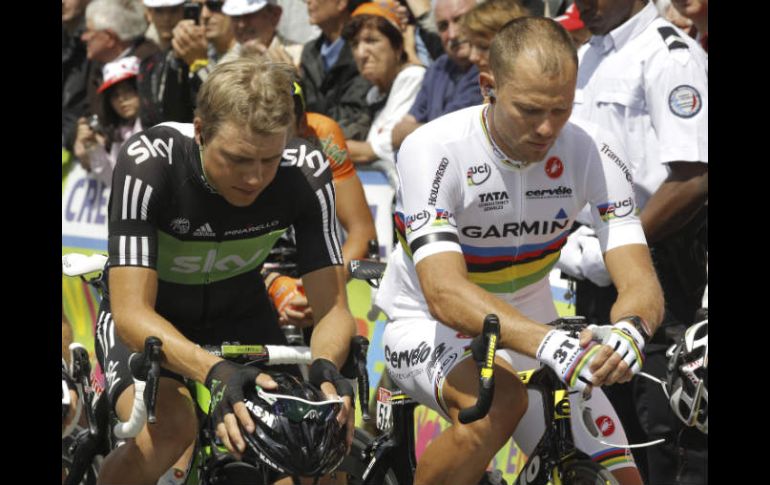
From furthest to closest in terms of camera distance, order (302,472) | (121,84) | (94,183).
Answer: (94,183)
(121,84)
(302,472)

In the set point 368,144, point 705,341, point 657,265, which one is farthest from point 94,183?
point 705,341

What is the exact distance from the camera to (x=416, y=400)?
5.67 metres

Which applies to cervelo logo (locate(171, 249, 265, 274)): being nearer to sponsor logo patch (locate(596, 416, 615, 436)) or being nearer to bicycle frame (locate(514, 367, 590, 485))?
bicycle frame (locate(514, 367, 590, 485))

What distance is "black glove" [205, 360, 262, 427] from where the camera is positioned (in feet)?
14.7

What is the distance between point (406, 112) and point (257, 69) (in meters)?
3.71

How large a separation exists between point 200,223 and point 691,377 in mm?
2267

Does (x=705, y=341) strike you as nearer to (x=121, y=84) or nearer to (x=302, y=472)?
(x=302, y=472)

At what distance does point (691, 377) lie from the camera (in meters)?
5.99

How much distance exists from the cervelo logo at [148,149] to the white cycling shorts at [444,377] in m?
1.19

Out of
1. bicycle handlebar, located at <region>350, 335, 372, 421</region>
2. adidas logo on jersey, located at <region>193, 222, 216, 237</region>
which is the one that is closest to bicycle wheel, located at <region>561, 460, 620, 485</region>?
bicycle handlebar, located at <region>350, 335, 372, 421</region>

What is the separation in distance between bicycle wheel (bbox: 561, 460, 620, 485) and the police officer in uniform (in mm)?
1845

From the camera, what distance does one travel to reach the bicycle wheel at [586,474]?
4703 mm

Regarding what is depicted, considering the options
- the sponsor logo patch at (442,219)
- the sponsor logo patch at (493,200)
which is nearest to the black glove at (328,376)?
the sponsor logo patch at (442,219)

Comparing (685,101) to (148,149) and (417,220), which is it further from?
(148,149)
